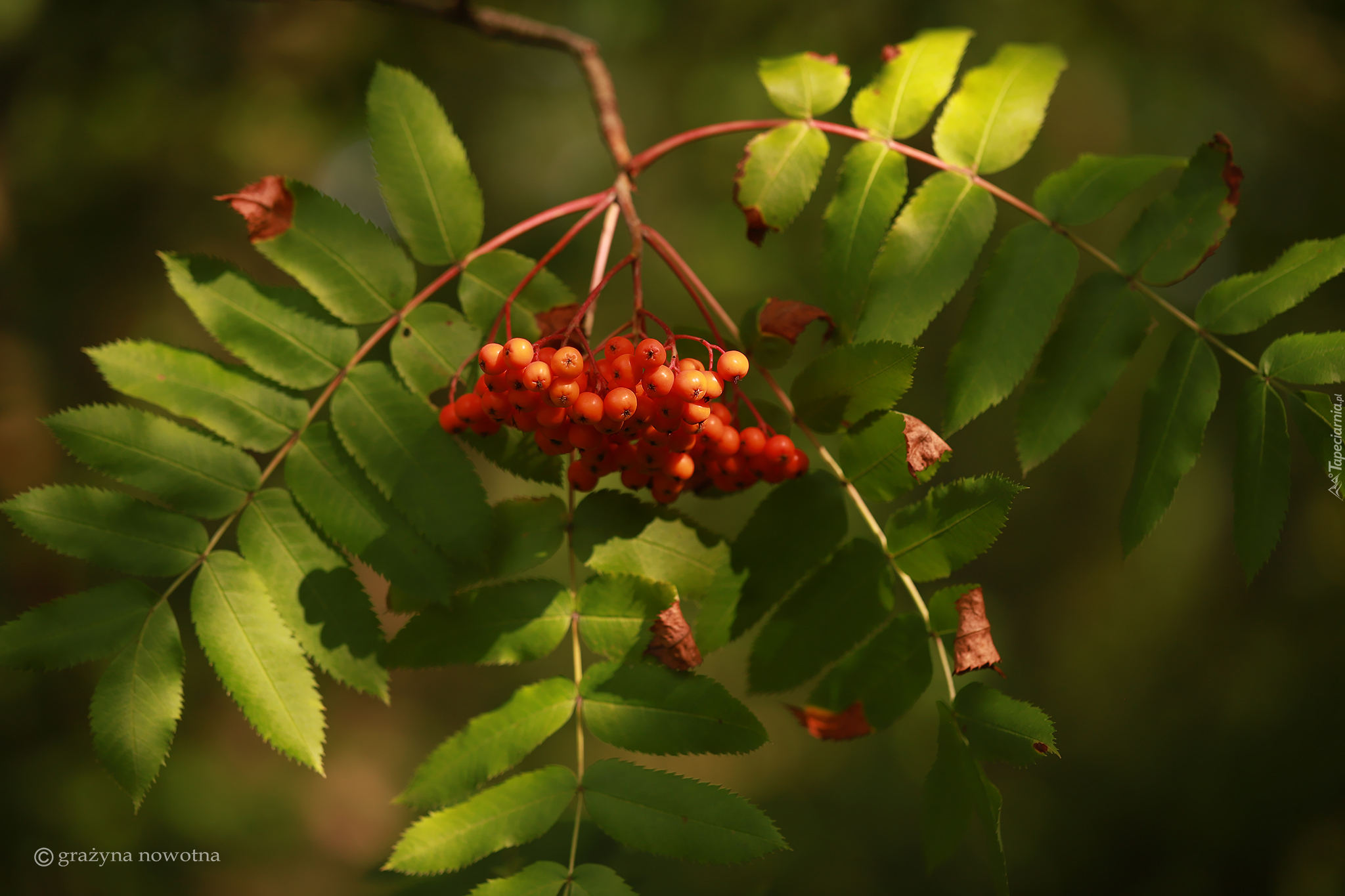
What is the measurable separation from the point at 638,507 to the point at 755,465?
1.01 feet

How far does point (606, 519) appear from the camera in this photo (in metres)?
1.61

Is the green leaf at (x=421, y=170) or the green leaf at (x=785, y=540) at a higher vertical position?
the green leaf at (x=421, y=170)

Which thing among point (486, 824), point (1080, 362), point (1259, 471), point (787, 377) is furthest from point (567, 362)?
point (787, 377)

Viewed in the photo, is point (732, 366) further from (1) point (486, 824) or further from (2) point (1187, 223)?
(2) point (1187, 223)

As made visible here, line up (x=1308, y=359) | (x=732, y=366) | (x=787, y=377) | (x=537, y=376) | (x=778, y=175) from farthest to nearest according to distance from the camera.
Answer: (x=787, y=377), (x=778, y=175), (x=1308, y=359), (x=732, y=366), (x=537, y=376)

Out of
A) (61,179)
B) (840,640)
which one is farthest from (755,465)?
(61,179)

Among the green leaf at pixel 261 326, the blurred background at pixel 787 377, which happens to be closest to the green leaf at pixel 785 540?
the green leaf at pixel 261 326

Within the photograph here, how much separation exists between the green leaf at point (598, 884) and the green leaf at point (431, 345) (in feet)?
3.44

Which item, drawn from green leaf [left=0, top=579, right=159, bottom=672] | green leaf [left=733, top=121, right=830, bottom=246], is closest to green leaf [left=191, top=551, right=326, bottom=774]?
green leaf [left=0, top=579, right=159, bottom=672]

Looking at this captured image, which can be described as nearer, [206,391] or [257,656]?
[257,656]

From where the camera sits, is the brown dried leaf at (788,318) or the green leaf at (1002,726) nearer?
the green leaf at (1002,726)

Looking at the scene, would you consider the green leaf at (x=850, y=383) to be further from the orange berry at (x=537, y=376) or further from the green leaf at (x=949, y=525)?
the orange berry at (x=537, y=376)

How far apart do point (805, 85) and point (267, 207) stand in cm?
132

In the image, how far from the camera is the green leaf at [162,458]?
1.44 m
